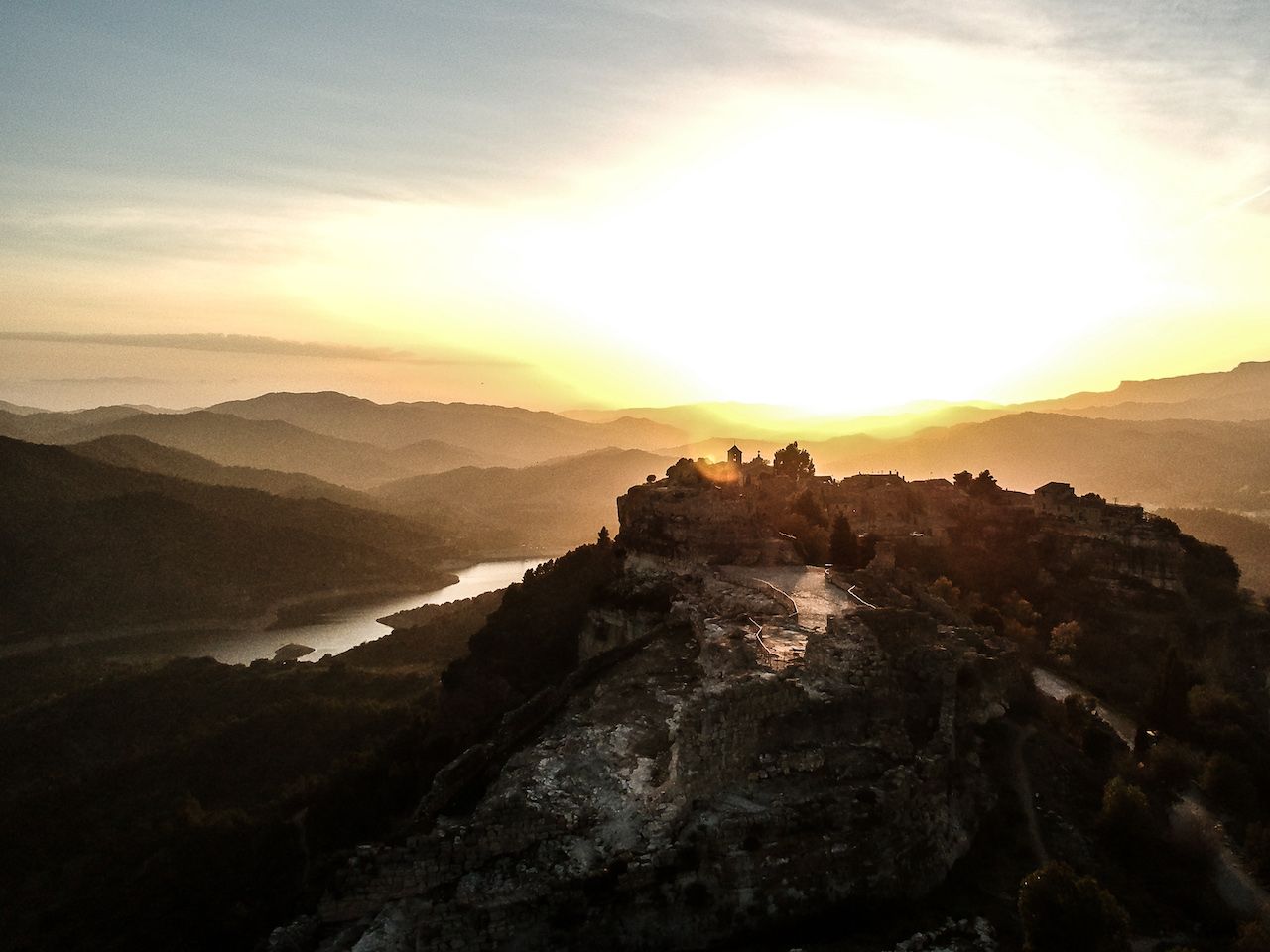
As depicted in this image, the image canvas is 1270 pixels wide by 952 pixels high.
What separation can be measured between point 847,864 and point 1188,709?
24827mm

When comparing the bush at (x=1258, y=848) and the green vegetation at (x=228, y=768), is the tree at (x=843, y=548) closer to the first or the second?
the green vegetation at (x=228, y=768)

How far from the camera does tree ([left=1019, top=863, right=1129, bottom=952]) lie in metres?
15.3

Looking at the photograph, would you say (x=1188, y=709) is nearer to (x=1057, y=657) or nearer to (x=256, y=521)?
(x=1057, y=657)

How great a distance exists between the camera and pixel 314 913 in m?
15.9

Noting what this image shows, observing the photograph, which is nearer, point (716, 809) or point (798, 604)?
point (716, 809)

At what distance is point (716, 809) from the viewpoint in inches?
682

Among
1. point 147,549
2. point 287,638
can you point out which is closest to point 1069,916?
point 287,638

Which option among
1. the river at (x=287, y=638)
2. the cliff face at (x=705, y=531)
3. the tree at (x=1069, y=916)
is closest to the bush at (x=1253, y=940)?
the tree at (x=1069, y=916)

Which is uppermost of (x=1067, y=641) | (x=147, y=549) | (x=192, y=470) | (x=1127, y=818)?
(x=1127, y=818)

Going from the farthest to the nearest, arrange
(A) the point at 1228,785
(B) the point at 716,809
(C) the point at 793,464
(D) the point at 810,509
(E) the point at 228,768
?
(C) the point at 793,464 → (D) the point at 810,509 → (E) the point at 228,768 → (A) the point at 1228,785 → (B) the point at 716,809

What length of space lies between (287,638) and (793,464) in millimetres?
74861

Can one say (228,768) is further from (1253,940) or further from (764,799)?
(1253,940)

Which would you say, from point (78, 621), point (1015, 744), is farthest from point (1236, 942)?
point (78, 621)

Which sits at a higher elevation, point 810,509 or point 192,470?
point 810,509
